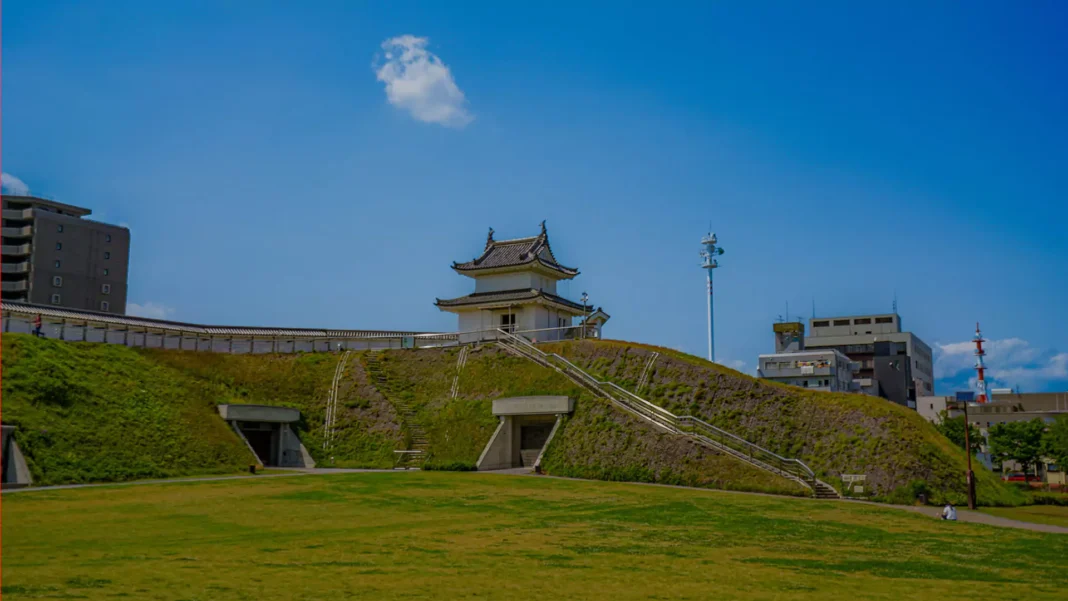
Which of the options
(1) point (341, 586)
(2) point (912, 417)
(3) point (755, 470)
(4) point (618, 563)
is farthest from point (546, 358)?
(1) point (341, 586)

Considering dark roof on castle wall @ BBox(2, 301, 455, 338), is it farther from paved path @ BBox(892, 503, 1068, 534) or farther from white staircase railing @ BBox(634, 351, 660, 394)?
paved path @ BBox(892, 503, 1068, 534)

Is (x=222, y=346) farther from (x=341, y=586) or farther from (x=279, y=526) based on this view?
(x=341, y=586)

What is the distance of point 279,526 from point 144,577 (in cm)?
730

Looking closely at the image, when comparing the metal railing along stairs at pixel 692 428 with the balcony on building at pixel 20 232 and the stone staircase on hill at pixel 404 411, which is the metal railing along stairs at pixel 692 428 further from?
the balcony on building at pixel 20 232

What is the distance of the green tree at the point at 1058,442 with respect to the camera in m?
53.3

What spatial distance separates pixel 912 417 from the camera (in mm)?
34844

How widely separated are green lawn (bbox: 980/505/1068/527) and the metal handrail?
656cm

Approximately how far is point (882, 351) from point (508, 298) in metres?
65.0

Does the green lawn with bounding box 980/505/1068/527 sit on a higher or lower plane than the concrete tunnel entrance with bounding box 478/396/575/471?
lower

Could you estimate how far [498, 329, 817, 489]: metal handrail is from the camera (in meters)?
33.6

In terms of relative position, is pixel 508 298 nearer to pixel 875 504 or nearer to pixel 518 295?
pixel 518 295

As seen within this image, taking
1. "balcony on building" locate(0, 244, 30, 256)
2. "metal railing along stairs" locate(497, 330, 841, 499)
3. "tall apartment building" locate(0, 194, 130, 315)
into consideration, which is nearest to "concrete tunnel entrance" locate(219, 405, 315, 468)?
"metal railing along stairs" locate(497, 330, 841, 499)

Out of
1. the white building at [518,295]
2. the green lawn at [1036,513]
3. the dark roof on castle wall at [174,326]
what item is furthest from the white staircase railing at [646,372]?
the green lawn at [1036,513]

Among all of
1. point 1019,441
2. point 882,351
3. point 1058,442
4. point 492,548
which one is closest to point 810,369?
point 882,351
